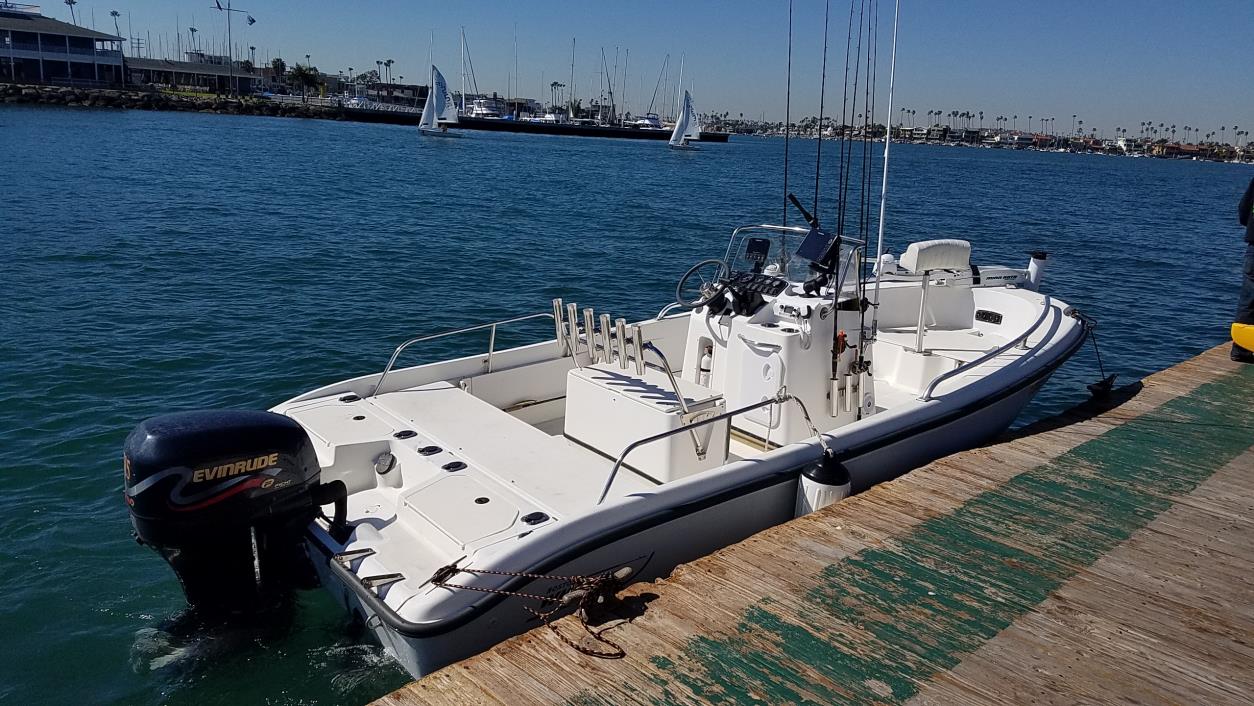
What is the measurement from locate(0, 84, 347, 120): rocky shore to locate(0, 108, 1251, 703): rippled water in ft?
163

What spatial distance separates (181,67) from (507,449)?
135732mm

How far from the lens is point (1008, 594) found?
15.0 ft

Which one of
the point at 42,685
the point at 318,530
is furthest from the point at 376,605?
the point at 42,685

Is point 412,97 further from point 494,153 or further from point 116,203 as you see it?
point 116,203

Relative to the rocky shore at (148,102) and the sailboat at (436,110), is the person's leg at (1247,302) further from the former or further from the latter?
the rocky shore at (148,102)

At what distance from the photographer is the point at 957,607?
443 centimetres

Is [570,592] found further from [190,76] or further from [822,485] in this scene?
[190,76]

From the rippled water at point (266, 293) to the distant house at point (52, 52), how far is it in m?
64.8

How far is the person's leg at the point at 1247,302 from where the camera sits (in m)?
8.97

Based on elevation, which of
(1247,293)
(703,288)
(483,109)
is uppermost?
(483,109)

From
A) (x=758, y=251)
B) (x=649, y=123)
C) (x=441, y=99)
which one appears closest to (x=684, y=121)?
(x=441, y=99)

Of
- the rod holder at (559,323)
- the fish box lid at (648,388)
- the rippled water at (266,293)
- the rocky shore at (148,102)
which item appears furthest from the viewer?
the rocky shore at (148,102)

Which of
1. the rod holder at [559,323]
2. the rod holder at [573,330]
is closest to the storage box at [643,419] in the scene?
the rod holder at [573,330]

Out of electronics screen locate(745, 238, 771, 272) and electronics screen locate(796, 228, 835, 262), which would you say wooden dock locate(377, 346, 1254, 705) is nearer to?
electronics screen locate(796, 228, 835, 262)
